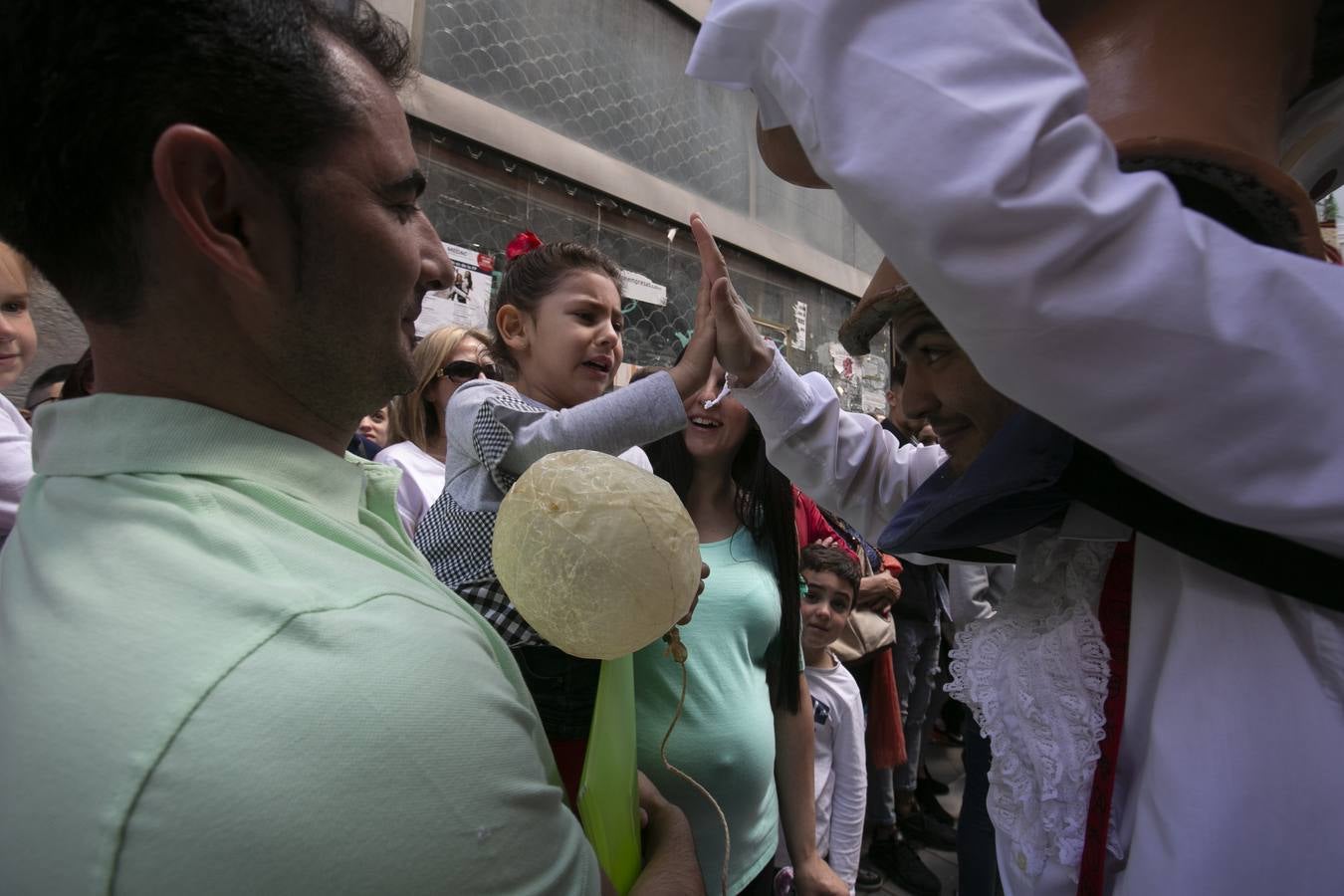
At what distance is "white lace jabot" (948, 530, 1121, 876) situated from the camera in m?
0.90

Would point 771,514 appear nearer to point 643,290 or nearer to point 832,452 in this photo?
point 832,452

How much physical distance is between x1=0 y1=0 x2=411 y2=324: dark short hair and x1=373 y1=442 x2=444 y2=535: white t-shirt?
1475 mm

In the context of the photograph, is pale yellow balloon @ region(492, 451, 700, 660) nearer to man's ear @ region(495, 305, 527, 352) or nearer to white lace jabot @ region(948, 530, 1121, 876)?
white lace jabot @ region(948, 530, 1121, 876)

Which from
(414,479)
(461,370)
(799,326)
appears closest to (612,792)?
(414,479)

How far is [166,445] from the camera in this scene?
0.63 meters

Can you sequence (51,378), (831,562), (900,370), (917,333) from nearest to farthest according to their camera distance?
(917,333)
(900,370)
(51,378)
(831,562)

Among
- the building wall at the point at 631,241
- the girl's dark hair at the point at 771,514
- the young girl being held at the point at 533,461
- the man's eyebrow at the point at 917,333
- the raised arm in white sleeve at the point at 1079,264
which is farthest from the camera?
the building wall at the point at 631,241

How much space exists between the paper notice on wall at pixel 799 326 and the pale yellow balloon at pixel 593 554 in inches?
227

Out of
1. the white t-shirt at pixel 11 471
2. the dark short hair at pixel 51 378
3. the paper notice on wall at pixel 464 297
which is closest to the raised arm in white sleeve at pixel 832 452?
the white t-shirt at pixel 11 471

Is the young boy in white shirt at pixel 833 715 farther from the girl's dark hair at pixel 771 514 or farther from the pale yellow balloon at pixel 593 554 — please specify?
the pale yellow balloon at pixel 593 554

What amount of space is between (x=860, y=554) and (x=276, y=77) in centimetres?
319

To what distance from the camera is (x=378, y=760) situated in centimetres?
53

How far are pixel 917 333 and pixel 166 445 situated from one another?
109 cm

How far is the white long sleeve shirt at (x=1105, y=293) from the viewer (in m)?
0.59
